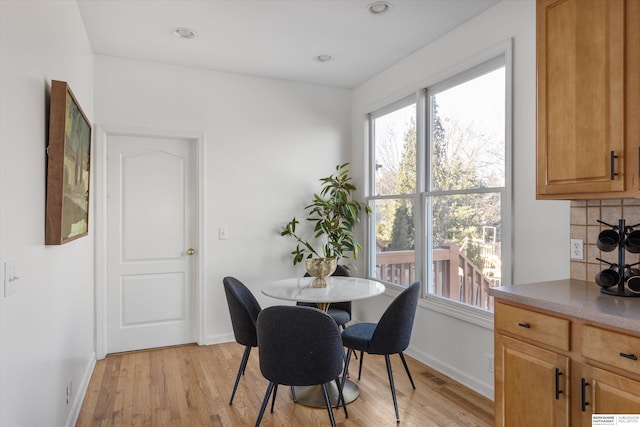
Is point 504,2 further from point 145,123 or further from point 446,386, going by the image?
point 145,123

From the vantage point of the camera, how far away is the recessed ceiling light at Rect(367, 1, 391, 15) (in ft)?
8.89

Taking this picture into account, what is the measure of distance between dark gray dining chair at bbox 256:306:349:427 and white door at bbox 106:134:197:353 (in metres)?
2.08

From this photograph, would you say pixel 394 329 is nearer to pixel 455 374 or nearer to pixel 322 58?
pixel 455 374

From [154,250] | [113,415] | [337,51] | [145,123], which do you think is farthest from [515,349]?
[145,123]

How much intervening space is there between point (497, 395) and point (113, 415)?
233 centimetres

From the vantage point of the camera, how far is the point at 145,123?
12.2 feet

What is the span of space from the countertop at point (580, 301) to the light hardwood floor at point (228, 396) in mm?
1006

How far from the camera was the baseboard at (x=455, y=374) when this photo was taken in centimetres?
279

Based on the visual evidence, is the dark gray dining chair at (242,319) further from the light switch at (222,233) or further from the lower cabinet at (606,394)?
the lower cabinet at (606,394)

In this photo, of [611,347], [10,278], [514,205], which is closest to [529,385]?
[611,347]

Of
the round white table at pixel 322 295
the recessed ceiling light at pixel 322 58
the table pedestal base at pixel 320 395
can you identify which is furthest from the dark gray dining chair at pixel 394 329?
the recessed ceiling light at pixel 322 58

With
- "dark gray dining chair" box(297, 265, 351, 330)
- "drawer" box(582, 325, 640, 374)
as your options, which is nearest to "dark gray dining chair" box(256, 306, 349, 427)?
"dark gray dining chair" box(297, 265, 351, 330)

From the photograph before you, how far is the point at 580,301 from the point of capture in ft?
5.70

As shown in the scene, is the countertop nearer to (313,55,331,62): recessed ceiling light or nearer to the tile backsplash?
the tile backsplash
